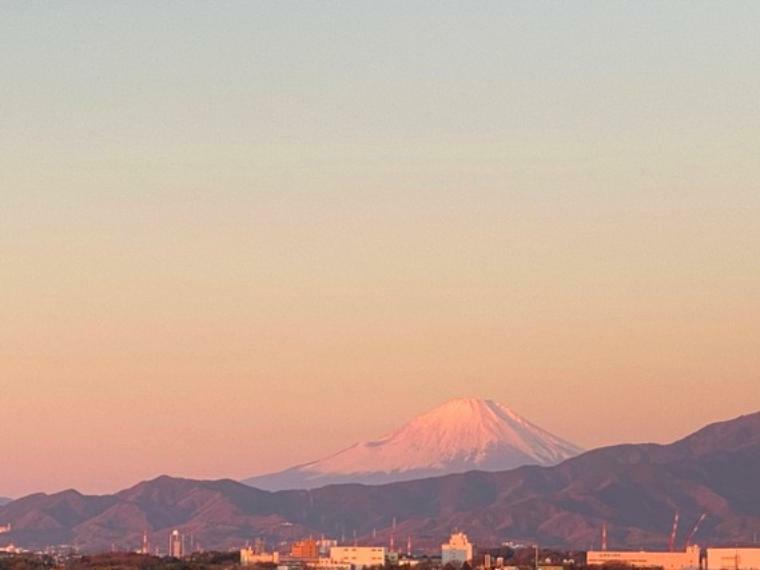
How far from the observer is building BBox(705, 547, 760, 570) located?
183 metres

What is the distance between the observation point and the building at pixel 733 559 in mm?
182750

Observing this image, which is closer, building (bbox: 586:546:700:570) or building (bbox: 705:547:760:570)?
building (bbox: 705:547:760:570)

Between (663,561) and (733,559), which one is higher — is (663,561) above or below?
above

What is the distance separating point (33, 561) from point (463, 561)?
38.2 metres

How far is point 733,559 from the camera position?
186 metres

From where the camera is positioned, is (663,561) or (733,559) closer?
(733,559)

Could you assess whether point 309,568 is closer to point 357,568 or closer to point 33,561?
point 357,568

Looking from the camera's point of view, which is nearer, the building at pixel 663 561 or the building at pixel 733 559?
the building at pixel 733 559

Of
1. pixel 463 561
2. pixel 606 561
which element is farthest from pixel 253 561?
pixel 606 561

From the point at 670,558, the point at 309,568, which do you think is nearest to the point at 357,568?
the point at 309,568

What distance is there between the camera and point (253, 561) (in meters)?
191

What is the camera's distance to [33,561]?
183m

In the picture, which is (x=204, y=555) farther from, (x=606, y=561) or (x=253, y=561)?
(x=606, y=561)

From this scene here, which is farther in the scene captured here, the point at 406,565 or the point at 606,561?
the point at 606,561
